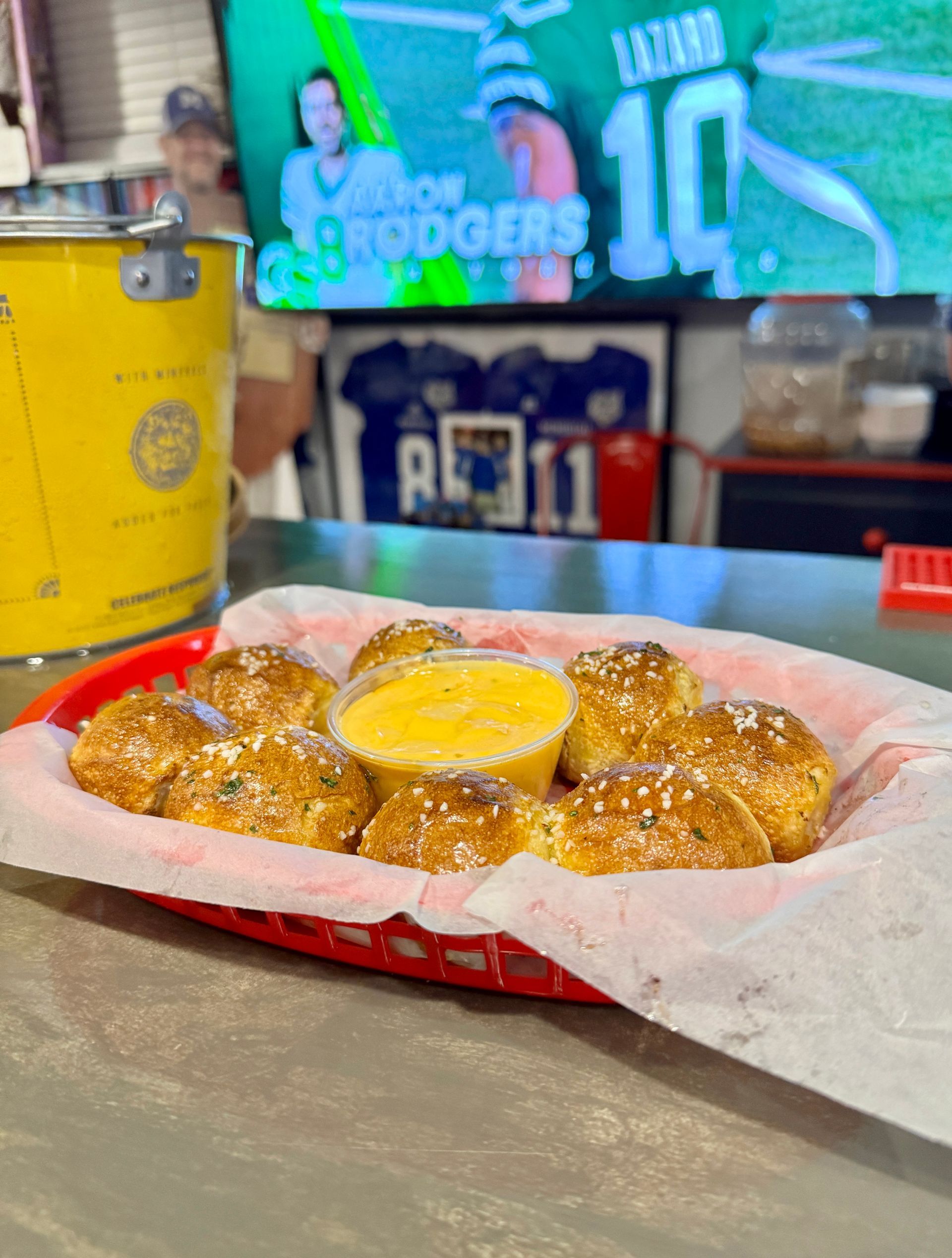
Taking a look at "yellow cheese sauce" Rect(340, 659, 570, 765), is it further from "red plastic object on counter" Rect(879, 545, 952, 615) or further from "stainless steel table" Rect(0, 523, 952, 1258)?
"red plastic object on counter" Rect(879, 545, 952, 615)

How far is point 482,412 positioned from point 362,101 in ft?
4.36

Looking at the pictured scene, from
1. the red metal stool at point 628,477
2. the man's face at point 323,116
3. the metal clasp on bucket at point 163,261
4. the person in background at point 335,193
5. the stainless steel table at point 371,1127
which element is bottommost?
the red metal stool at point 628,477

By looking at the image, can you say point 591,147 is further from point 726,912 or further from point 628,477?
point 726,912

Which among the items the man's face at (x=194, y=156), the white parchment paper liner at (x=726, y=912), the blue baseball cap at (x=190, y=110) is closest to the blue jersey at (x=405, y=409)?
the man's face at (x=194, y=156)

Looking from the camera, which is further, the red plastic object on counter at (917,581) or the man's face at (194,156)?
the man's face at (194,156)

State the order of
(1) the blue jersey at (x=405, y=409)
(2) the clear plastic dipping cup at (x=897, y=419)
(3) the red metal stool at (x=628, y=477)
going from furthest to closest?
(1) the blue jersey at (x=405, y=409), (3) the red metal stool at (x=628, y=477), (2) the clear plastic dipping cup at (x=897, y=419)

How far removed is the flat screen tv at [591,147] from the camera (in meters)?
3.05

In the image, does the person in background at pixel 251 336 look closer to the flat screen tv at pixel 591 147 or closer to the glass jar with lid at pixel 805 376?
the flat screen tv at pixel 591 147

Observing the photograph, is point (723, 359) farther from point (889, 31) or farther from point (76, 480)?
point (76, 480)

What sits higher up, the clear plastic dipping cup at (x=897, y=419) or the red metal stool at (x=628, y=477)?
the clear plastic dipping cup at (x=897, y=419)

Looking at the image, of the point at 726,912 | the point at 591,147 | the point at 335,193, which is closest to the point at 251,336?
the point at 335,193

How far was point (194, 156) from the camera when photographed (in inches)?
166

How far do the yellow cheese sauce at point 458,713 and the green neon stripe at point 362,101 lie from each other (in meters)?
3.09

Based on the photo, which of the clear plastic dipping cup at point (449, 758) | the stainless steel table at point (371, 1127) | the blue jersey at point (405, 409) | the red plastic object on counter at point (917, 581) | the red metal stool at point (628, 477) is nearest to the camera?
the stainless steel table at point (371, 1127)
